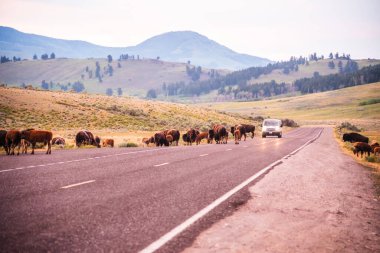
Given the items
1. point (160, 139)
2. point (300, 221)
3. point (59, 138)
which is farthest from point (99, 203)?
point (59, 138)

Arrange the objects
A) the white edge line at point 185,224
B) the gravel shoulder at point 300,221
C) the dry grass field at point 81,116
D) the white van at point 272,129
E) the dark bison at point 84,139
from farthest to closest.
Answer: the dry grass field at point 81,116, the white van at point 272,129, the dark bison at point 84,139, the gravel shoulder at point 300,221, the white edge line at point 185,224

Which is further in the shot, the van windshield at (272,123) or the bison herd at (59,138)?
the van windshield at (272,123)

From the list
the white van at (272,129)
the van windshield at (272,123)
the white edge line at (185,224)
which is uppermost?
the white edge line at (185,224)

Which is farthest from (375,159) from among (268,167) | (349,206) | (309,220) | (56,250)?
(56,250)

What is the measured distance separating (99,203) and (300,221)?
398 centimetres

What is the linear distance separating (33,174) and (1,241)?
665cm

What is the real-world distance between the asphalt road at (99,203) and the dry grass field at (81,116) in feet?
122

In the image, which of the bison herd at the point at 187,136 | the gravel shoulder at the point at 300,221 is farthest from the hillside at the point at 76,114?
the gravel shoulder at the point at 300,221

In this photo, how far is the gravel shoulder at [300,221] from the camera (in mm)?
5934

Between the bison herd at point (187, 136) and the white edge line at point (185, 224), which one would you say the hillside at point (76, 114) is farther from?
the white edge line at point (185, 224)

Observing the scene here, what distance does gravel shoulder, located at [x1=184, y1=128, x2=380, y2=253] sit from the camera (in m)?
5.93

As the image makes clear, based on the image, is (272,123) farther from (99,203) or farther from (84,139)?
(99,203)

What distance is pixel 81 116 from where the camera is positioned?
216 ft

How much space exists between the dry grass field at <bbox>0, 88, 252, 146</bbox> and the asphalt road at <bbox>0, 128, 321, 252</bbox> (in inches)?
1467
